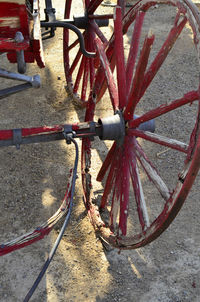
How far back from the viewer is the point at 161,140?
7.67 feet

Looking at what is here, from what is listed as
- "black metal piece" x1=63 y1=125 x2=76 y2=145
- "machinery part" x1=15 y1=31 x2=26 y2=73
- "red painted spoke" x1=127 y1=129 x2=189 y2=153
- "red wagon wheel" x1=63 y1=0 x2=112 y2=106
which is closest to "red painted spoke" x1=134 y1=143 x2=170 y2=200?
"red painted spoke" x1=127 y1=129 x2=189 y2=153

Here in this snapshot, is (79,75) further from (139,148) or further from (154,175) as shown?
(154,175)

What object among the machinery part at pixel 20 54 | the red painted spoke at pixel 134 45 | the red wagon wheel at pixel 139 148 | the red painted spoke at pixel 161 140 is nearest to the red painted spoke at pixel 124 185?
the red wagon wheel at pixel 139 148

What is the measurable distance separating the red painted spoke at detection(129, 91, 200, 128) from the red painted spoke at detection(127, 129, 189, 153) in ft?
0.16

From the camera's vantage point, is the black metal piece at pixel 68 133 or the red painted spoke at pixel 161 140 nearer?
the red painted spoke at pixel 161 140

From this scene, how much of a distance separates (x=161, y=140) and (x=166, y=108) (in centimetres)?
18

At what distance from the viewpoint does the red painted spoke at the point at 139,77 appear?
2.20 meters

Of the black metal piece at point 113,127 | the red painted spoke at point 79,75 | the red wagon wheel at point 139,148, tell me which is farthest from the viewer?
the red painted spoke at point 79,75

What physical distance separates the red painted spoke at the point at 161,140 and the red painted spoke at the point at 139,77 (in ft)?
0.37

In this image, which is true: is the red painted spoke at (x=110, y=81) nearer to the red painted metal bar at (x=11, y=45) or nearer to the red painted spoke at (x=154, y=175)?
the red painted spoke at (x=154, y=175)

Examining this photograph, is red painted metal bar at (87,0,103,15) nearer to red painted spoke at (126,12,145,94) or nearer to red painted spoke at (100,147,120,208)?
red painted spoke at (126,12,145,94)

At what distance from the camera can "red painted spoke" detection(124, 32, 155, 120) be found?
2204mm

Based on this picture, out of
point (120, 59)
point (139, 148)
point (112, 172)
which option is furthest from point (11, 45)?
point (112, 172)

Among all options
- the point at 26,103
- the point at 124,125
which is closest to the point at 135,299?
the point at 124,125
